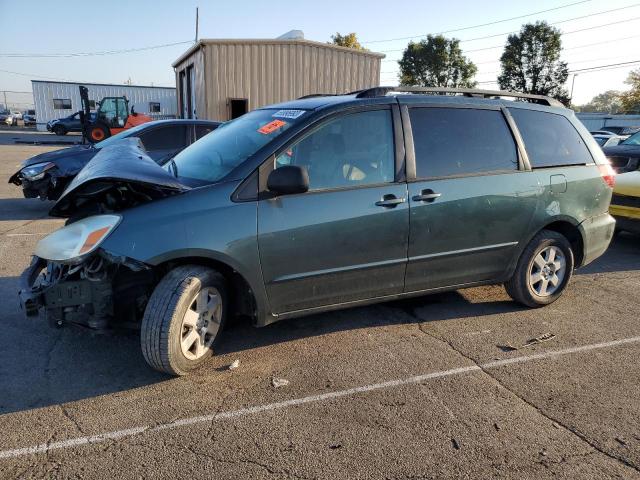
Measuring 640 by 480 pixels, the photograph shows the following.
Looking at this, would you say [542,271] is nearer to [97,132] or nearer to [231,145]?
[231,145]

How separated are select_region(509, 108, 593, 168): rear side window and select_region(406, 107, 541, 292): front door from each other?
0.20 m

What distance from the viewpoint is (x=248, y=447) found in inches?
103

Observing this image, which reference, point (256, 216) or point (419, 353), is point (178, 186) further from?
point (419, 353)

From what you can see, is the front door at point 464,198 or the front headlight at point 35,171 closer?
the front door at point 464,198

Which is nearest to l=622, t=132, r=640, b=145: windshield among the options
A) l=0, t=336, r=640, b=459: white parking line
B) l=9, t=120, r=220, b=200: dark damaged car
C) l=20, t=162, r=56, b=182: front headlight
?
l=0, t=336, r=640, b=459: white parking line

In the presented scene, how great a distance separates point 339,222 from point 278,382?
1.17 m

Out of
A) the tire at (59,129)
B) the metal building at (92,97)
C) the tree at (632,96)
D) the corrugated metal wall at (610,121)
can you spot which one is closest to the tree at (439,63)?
the corrugated metal wall at (610,121)

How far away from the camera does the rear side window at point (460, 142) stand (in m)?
3.90

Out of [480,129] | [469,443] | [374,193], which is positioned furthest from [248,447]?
[480,129]

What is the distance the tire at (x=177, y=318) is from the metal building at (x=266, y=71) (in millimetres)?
15669

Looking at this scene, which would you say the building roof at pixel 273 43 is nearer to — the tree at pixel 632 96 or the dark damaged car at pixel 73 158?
the dark damaged car at pixel 73 158

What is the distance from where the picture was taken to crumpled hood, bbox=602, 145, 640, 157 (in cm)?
743

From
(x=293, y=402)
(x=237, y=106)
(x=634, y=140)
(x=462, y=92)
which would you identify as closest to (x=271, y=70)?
(x=237, y=106)

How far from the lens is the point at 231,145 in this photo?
12.5ft
